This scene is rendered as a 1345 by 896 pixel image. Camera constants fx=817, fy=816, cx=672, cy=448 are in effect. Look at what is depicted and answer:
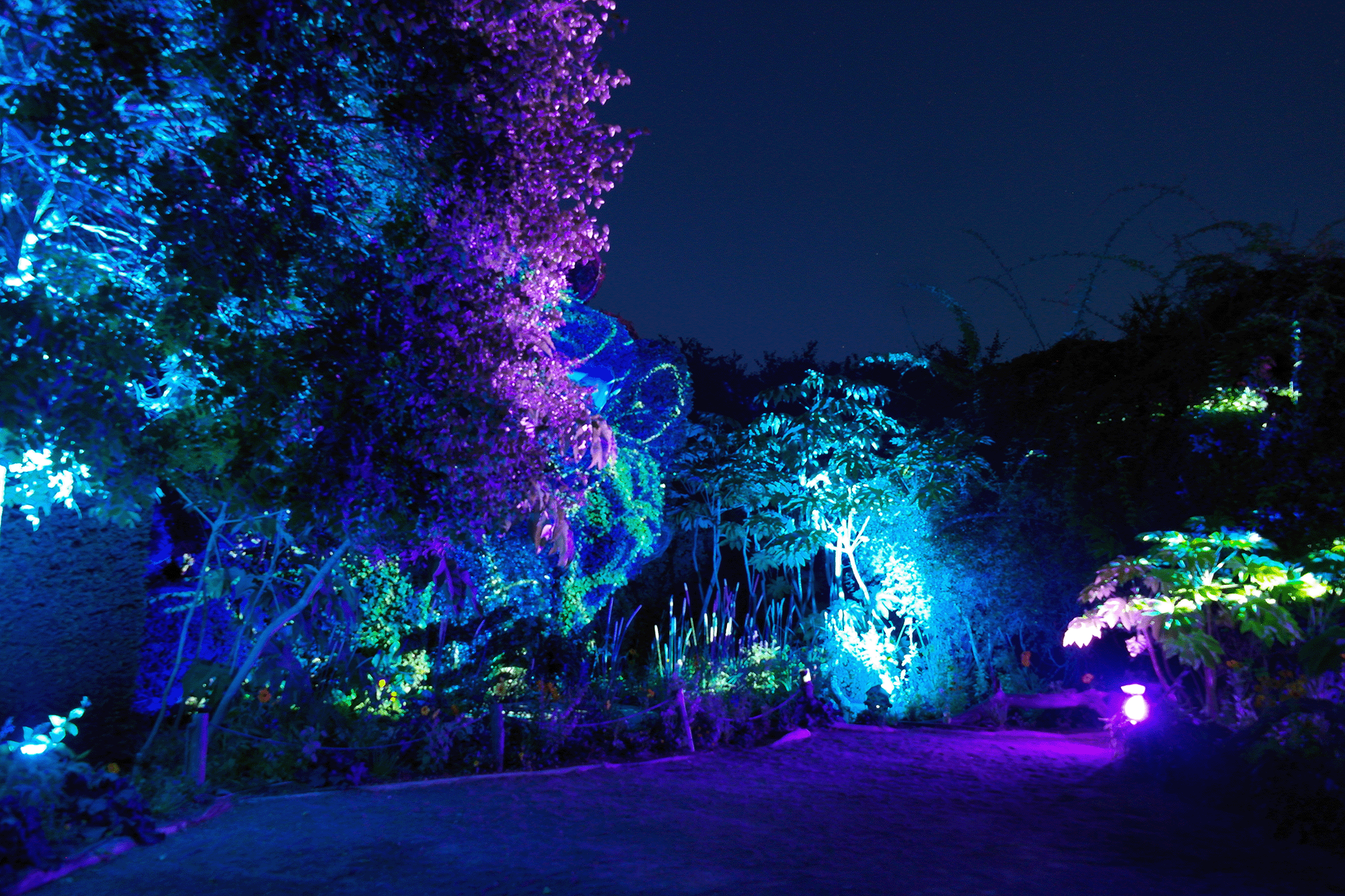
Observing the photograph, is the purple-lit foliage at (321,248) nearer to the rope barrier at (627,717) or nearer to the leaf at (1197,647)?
the rope barrier at (627,717)

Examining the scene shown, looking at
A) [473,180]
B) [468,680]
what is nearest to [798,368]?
[468,680]

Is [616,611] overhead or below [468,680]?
overhead

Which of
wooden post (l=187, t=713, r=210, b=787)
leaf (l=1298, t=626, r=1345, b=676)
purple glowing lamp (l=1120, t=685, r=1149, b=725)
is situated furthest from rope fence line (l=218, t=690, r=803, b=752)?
leaf (l=1298, t=626, r=1345, b=676)

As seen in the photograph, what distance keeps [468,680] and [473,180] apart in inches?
215

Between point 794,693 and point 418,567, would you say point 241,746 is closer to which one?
point 418,567

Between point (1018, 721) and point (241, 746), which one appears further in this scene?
point (1018, 721)

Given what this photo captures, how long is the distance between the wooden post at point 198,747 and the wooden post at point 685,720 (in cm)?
395

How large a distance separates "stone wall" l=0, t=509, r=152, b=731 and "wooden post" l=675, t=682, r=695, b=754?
443cm

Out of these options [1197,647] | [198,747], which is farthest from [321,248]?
[1197,647]

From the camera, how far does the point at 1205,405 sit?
7.12 meters

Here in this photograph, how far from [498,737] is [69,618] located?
315 centimetres

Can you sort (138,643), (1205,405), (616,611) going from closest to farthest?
(138,643)
(1205,405)
(616,611)

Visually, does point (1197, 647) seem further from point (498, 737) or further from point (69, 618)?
point (69, 618)

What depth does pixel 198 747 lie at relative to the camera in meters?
5.47
